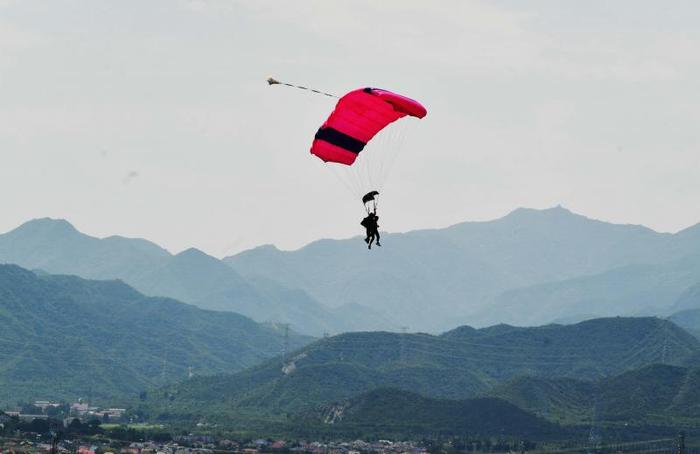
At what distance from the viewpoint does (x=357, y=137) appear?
9338 centimetres

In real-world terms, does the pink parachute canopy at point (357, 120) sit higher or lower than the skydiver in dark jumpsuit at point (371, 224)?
higher

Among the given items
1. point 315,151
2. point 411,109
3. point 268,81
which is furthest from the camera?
point 315,151

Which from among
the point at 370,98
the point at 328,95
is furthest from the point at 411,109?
the point at 328,95

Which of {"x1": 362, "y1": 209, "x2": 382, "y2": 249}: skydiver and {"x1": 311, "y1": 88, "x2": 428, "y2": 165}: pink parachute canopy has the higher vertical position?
{"x1": 311, "y1": 88, "x2": 428, "y2": 165}: pink parachute canopy

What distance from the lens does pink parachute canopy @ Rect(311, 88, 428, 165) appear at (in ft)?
289

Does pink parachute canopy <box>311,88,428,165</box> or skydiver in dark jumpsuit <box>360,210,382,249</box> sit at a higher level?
pink parachute canopy <box>311,88,428,165</box>

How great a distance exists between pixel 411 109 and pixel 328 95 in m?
8.52

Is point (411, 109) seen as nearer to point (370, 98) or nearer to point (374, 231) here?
point (370, 98)

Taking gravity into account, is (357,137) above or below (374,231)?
above

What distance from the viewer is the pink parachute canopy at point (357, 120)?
289 feet

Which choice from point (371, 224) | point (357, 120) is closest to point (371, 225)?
point (371, 224)

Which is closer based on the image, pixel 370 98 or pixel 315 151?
pixel 370 98

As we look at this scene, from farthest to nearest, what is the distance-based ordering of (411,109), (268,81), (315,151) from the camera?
1. (315,151)
2. (411,109)
3. (268,81)

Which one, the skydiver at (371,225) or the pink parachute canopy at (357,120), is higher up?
the pink parachute canopy at (357,120)
